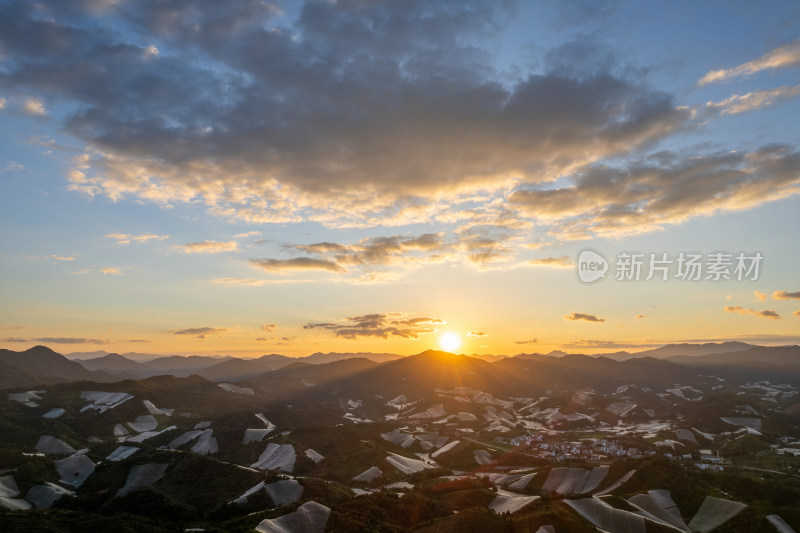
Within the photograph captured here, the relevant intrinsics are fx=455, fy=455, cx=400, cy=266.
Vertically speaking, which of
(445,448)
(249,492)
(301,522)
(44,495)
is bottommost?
(445,448)

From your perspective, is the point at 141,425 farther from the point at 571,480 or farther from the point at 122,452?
the point at 571,480

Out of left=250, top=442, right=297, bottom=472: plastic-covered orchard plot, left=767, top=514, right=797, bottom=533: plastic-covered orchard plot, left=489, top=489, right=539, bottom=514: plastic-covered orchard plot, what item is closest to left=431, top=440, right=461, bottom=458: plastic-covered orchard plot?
left=250, top=442, right=297, bottom=472: plastic-covered orchard plot

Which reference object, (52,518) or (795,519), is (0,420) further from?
(795,519)

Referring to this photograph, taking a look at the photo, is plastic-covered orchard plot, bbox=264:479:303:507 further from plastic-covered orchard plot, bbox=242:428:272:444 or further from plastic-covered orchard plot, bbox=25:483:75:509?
plastic-covered orchard plot, bbox=242:428:272:444

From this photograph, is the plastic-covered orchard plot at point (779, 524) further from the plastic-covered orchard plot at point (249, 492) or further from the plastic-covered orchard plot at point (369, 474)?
the plastic-covered orchard plot at point (249, 492)

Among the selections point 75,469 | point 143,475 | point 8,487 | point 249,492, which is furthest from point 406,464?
point 8,487
